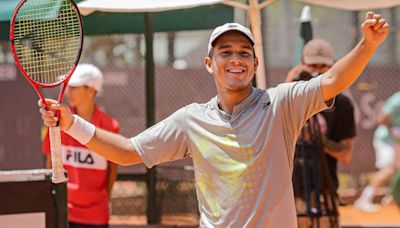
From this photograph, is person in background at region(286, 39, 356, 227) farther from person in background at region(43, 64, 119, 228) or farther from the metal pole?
the metal pole

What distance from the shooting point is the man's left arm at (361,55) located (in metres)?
3.16

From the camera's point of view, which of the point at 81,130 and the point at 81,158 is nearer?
the point at 81,130

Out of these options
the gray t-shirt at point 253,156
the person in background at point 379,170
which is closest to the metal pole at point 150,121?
the person in background at point 379,170

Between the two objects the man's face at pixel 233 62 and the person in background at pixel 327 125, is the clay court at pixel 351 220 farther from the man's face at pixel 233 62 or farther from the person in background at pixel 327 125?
the man's face at pixel 233 62

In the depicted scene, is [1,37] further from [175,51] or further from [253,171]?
[253,171]

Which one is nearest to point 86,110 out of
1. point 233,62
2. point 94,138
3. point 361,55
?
point 94,138

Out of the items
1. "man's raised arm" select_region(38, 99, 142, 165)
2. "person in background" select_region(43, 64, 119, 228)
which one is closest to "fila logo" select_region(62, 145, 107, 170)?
"person in background" select_region(43, 64, 119, 228)

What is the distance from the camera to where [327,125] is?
585 centimetres

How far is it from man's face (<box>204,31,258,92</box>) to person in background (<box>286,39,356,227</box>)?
1945mm

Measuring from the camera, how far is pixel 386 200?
9633 mm

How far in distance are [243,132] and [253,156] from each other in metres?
0.11

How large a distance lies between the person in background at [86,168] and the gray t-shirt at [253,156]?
231 cm

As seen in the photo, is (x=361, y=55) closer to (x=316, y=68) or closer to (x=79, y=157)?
(x=316, y=68)

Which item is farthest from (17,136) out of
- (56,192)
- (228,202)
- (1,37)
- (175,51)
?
(228,202)
